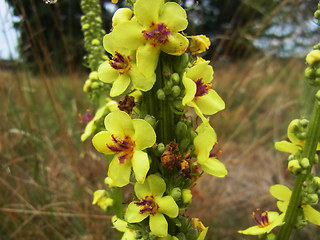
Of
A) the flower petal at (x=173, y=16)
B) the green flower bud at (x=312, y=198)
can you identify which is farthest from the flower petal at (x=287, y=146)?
the flower petal at (x=173, y=16)

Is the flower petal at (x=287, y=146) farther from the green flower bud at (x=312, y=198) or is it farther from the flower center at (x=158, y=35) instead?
the flower center at (x=158, y=35)

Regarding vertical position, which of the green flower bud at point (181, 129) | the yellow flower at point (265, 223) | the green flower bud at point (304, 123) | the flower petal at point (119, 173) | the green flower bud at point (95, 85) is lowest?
the yellow flower at point (265, 223)

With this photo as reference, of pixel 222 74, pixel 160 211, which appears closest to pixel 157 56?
pixel 160 211

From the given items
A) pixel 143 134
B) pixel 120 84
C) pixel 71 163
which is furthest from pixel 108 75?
pixel 71 163

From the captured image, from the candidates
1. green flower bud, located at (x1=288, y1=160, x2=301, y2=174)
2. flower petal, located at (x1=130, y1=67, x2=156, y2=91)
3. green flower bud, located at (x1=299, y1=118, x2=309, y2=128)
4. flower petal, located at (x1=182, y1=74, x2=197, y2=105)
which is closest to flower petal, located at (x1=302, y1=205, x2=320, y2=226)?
green flower bud, located at (x1=288, y1=160, x2=301, y2=174)

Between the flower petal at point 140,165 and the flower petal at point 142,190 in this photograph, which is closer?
the flower petal at point 140,165

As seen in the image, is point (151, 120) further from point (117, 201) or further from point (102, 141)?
point (117, 201)

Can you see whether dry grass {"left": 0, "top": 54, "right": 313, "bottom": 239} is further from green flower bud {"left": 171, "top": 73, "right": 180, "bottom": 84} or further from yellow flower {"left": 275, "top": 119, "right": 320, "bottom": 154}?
green flower bud {"left": 171, "top": 73, "right": 180, "bottom": 84}
